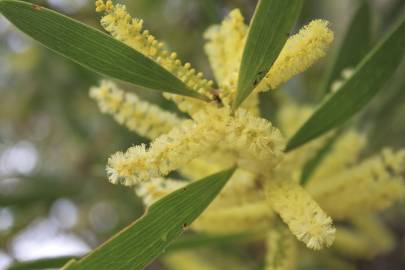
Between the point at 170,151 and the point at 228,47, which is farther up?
the point at 228,47

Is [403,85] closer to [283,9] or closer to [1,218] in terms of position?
[283,9]

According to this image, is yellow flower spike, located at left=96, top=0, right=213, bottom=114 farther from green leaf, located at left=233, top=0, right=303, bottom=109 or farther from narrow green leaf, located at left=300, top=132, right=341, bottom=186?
narrow green leaf, located at left=300, top=132, right=341, bottom=186

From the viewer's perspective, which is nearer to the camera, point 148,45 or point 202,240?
point 148,45

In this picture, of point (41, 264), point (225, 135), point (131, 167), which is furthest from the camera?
point (41, 264)

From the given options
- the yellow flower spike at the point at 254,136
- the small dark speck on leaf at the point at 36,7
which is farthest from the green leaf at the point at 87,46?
the yellow flower spike at the point at 254,136

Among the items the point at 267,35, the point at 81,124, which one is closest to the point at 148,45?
the point at 267,35

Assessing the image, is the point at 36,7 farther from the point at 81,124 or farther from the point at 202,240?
the point at 81,124
